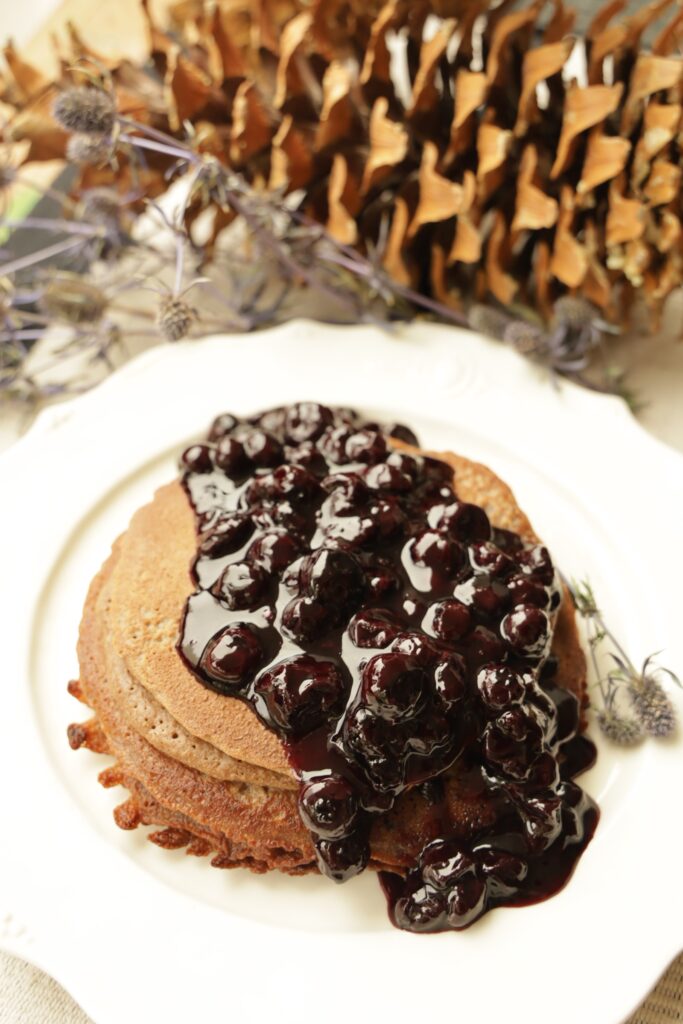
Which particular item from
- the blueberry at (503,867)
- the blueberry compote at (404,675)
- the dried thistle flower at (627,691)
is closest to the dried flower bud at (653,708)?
the dried thistle flower at (627,691)

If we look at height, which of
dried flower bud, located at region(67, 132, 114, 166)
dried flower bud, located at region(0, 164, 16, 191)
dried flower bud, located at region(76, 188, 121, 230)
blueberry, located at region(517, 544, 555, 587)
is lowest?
blueberry, located at region(517, 544, 555, 587)

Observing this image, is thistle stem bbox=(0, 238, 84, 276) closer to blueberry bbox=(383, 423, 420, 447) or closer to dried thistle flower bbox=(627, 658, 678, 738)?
blueberry bbox=(383, 423, 420, 447)

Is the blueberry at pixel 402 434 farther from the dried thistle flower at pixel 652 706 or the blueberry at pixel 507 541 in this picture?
the dried thistle flower at pixel 652 706

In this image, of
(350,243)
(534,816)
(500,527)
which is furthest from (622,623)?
(350,243)

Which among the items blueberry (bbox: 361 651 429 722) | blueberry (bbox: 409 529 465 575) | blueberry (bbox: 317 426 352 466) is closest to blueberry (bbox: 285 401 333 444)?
blueberry (bbox: 317 426 352 466)

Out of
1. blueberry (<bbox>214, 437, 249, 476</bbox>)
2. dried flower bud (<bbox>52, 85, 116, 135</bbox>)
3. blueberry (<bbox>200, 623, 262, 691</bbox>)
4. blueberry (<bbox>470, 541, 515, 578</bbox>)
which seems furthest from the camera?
dried flower bud (<bbox>52, 85, 116, 135</bbox>)

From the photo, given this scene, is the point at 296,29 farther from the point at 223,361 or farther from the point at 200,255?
the point at 223,361
